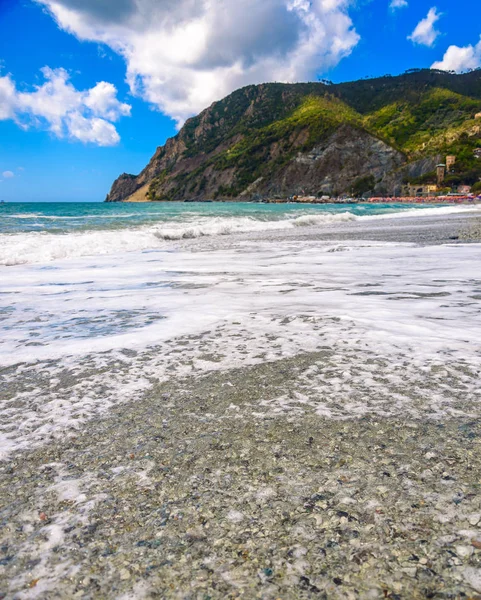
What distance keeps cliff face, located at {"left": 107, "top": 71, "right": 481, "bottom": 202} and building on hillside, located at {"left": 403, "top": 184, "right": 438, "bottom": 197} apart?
9.67 feet

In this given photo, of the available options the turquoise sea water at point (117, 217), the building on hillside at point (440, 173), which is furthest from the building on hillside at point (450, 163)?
the turquoise sea water at point (117, 217)

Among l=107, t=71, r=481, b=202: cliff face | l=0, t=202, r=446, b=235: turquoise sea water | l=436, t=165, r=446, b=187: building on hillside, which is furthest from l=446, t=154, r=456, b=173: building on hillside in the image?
l=0, t=202, r=446, b=235: turquoise sea water

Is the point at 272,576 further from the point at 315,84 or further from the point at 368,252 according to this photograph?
the point at 315,84

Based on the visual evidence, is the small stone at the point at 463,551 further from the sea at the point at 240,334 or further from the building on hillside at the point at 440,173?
the building on hillside at the point at 440,173

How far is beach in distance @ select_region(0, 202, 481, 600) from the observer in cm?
129

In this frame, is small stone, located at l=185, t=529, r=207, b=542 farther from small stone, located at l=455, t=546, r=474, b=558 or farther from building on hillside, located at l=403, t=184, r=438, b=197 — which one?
building on hillside, located at l=403, t=184, r=438, b=197

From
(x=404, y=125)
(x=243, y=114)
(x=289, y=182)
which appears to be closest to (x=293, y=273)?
(x=289, y=182)

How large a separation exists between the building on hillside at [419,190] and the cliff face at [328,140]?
295 cm

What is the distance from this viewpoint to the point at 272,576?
1.26 metres

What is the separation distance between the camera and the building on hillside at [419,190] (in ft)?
343

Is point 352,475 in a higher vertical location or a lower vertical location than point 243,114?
lower

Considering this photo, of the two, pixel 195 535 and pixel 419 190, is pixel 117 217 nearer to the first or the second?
pixel 195 535

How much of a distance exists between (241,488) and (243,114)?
696 feet

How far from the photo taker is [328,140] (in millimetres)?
129875
